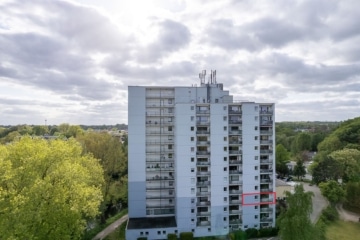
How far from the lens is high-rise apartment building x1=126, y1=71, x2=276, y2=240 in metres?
34.7

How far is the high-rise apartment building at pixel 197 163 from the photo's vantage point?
34.7m

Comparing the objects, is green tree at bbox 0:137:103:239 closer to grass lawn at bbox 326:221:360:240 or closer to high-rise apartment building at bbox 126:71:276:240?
high-rise apartment building at bbox 126:71:276:240

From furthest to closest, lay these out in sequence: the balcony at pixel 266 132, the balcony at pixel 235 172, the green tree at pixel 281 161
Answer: the green tree at pixel 281 161
the balcony at pixel 266 132
the balcony at pixel 235 172

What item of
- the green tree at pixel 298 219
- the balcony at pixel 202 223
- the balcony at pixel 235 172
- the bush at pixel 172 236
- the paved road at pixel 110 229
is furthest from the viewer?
the balcony at pixel 235 172

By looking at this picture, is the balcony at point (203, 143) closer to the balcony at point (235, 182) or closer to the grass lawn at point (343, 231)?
the balcony at point (235, 182)

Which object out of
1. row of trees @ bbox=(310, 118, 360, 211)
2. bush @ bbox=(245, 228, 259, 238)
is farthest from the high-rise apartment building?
row of trees @ bbox=(310, 118, 360, 211)

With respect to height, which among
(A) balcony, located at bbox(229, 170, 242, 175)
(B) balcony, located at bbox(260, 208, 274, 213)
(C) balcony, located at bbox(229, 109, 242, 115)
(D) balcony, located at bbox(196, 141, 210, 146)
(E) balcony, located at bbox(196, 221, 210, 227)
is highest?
(C) balcony, located at bbox(229, 109, 242, 115)

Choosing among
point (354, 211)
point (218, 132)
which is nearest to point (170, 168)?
point (218, 132)

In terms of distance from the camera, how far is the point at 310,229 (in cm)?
2580

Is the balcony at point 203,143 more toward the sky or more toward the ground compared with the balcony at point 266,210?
more toward the sky

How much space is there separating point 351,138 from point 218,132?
2079 inches

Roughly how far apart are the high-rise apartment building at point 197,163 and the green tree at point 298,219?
30.6 feet

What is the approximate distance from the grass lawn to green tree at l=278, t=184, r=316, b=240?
11.0 meters

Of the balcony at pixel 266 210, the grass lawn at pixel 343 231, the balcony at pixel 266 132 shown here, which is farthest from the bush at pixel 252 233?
the balcony at pixel 266 132
